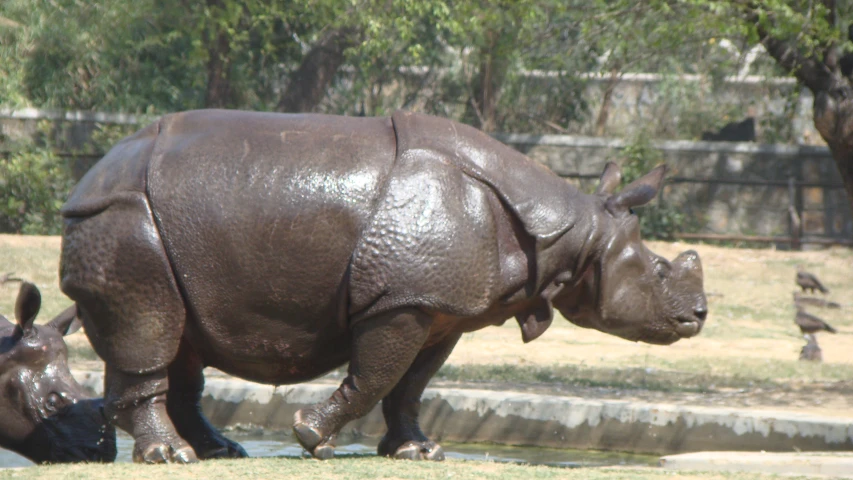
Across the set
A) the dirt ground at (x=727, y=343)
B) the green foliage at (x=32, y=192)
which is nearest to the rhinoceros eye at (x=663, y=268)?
the dirt ground at (x=727, y=343)

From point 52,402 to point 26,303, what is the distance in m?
0.49

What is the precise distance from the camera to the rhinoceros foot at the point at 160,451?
15.9 ft

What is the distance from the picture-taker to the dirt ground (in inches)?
319

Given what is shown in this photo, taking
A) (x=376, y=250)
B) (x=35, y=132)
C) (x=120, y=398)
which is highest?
(x=376, y=250)

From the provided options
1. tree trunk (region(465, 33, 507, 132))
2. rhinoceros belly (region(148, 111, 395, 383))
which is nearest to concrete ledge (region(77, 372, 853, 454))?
rhinoceros belly (region(148, 111, 395, 383))

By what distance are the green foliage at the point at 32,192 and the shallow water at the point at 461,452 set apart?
10.9 m

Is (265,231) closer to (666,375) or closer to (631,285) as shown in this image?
(631,285)

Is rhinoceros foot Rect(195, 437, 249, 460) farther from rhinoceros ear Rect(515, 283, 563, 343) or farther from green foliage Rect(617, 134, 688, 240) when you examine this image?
green foliage Rect(617, 134, 688, 240)

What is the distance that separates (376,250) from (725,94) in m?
19.1

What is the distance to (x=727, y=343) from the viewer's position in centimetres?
1190

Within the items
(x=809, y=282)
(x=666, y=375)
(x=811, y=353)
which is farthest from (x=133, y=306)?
(x=809, y=282)

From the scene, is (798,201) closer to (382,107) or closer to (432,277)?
(382,107)

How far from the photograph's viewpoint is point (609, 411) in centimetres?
655

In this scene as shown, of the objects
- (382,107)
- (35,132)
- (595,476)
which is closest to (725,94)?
(382,107)
